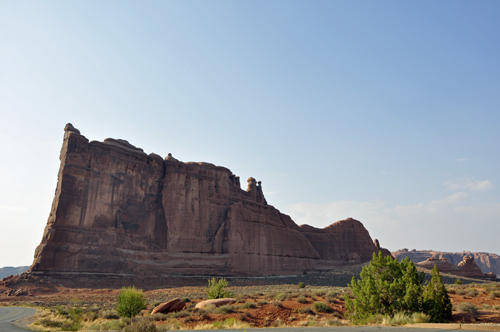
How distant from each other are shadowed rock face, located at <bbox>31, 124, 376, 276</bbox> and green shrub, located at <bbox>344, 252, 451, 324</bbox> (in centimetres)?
4205

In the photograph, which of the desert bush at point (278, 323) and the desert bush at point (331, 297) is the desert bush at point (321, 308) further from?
the desert bush at point (278, 323)

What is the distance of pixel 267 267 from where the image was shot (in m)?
66.1

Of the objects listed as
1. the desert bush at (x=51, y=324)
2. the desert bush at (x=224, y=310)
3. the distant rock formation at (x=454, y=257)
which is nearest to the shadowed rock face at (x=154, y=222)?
the desert bush at (x=51, y=324)

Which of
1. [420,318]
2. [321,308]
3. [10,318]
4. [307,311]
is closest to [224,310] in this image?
[307,311]

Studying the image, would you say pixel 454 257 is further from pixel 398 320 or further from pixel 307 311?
pixel 398 320

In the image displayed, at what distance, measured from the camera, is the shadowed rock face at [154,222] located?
4747 centimetres

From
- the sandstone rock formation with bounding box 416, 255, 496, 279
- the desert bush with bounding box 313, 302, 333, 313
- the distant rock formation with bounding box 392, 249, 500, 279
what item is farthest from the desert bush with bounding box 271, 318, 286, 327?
the distant rock formation with bounding box 392, 249, 500, 279

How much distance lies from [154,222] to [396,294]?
4970 cm

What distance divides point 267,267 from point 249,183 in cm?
2179

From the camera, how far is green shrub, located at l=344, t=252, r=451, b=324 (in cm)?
1298

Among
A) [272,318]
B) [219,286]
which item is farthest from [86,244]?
[272,318]

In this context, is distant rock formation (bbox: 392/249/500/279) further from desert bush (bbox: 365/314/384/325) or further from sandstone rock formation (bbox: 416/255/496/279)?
desert bush (bbox: 365/314/384/325)

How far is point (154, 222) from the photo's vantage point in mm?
58000

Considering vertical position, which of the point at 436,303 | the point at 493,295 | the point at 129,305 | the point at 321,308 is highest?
the point at 436,303
